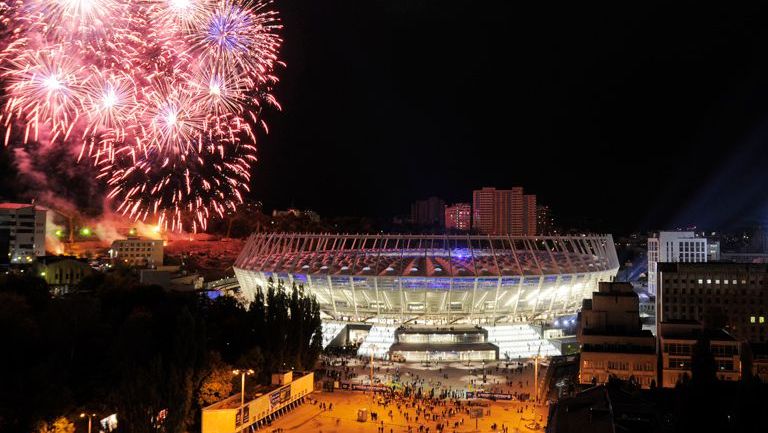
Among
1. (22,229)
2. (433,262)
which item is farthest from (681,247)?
(22,229)

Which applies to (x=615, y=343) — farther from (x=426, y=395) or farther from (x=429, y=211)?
(x=429, y=211)

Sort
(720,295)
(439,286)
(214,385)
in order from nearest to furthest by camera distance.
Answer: (214,385)
(439,286)
(720,295)

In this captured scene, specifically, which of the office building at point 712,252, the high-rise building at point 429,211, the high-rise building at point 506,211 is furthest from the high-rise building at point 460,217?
the office building at point 712,252

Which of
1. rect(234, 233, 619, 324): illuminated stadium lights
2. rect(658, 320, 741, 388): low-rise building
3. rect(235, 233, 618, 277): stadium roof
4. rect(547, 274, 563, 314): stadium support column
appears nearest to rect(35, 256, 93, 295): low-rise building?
rect(235, 233, 618, 277): stadium roof

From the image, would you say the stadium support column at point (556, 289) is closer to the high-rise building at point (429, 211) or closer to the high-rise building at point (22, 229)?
the high-rise building at point (22, 229)

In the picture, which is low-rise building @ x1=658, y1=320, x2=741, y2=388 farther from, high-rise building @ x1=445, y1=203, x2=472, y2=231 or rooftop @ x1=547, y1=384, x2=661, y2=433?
high-rise building @ x1=445, y1=203, x2=472, y2=231
